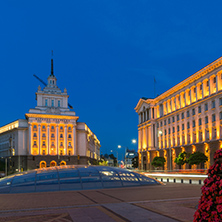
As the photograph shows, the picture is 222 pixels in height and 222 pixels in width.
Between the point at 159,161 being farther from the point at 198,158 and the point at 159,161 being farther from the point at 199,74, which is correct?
the point at 199,74

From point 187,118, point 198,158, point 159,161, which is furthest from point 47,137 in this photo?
point 198,158

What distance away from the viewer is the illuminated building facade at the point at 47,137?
125m

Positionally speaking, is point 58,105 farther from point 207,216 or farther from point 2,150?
point 207,216

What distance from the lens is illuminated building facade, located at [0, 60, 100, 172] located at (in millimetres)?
125062

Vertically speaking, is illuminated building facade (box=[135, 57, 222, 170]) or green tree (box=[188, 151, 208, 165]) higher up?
illuminated building facade (box=[135, 57, 222, 170])

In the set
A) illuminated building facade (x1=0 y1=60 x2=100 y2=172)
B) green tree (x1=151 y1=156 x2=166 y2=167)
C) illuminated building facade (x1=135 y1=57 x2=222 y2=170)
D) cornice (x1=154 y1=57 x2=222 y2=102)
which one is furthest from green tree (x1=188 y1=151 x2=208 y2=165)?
illuminated building facade (x1=0 y1=60 x2=100 y2=172)

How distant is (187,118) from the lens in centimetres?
8062

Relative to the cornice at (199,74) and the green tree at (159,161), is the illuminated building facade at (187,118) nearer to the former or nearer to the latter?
the cornice at (199,74)

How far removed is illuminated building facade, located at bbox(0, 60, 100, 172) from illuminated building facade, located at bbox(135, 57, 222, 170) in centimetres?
3693

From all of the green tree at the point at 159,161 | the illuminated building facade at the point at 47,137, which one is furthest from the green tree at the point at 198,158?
the illuminated building facade at the point at 47,137

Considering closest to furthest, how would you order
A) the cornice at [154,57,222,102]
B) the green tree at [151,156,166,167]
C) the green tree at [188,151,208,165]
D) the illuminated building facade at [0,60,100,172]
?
the green tree at [188,151,208,165]
the cornice at [154,57,222,102]
the green tree at [151,156,166,167]
the illuminated building facade at [0,60,100,172]

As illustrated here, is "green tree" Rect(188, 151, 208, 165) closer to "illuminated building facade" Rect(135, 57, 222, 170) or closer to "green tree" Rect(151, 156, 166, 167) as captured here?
"illuminated building facade" Rect(135, 57, 222, 170)

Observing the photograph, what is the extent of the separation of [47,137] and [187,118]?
70.7 meters

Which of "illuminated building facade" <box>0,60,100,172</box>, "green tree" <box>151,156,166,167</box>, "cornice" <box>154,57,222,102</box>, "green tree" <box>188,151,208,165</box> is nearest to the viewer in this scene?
"green tree" <box>188,151,208,165</box>
